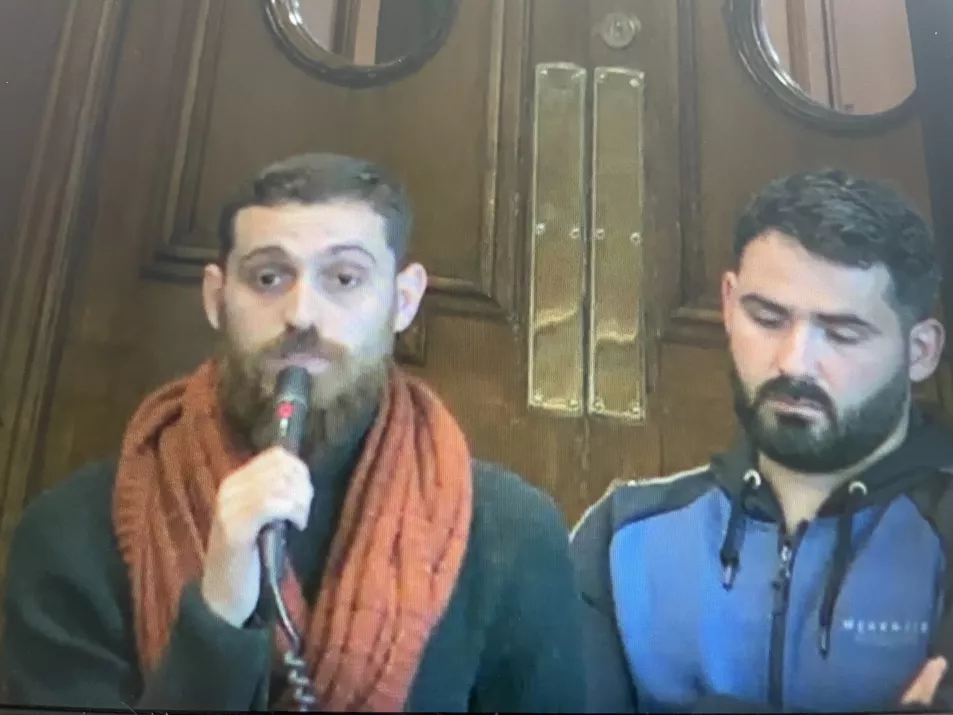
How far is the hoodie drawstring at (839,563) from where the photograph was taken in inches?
46.0

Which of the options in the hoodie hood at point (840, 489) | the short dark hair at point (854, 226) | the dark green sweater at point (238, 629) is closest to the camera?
the dark green sweater at point (238, 629)

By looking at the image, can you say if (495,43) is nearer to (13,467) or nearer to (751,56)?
(751,56)

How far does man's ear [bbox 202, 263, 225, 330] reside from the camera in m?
1.27

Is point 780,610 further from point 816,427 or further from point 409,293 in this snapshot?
point 409,293

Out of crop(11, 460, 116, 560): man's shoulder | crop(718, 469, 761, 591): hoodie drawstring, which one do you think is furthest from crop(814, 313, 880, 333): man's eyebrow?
crop(11, 460, 116, 560): man's shoulder

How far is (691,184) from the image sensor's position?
138 cm

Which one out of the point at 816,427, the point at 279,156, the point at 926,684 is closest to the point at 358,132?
the point at 279,156

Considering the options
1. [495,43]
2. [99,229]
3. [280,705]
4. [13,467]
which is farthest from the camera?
[495,43]

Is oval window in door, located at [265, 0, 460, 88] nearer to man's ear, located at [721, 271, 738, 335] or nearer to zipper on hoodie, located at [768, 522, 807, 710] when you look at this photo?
man's ear, located at [721, 271, 738, 335]

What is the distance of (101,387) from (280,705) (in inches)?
16.8

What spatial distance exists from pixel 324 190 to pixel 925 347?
76 cm

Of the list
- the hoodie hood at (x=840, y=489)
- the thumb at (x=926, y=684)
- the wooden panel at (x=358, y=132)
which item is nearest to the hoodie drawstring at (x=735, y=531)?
the hoodie hood at (x=840, y=489)

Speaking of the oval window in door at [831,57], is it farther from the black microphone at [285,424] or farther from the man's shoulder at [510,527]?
the black microphone at [285,424]

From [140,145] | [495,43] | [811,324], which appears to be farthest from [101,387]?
[811,324]
